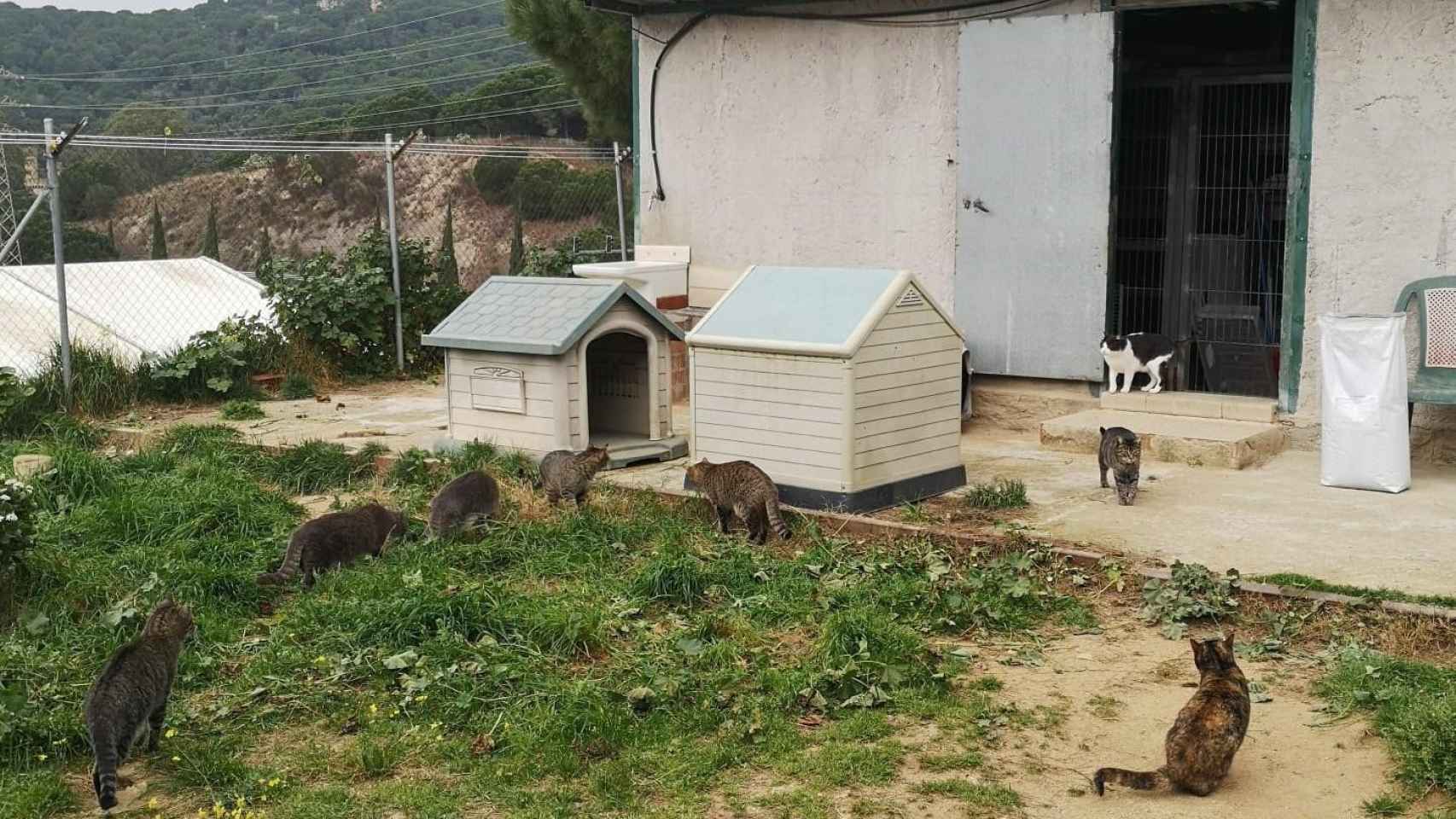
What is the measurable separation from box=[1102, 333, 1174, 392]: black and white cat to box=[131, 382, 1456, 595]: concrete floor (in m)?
0.81

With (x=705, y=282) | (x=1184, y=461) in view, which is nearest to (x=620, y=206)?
(x=705, y=282)

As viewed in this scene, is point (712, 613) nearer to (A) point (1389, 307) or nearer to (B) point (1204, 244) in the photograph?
(A) point (1389, 307)

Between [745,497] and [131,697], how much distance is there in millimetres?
3387

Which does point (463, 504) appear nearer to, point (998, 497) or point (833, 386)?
point (833, 386)

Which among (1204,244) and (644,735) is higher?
(1204,244)

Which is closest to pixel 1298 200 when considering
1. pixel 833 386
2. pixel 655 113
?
pixel 833 386

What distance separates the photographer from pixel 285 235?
33656 mm

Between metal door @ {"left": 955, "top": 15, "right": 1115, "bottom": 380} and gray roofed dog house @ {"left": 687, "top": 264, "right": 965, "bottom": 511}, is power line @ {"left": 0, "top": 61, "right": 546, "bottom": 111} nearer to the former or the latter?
metal door @ {"left": 955, "top": 15, "right": 1115, "bottom": 380}

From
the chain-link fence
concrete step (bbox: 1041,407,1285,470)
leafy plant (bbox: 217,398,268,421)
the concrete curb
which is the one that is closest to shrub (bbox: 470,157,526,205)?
the chain-link fence

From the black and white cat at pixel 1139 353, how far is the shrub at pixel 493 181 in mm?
27201

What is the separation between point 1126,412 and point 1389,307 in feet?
5.72

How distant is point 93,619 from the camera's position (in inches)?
243

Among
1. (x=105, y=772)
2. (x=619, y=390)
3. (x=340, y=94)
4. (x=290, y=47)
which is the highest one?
(x=290, y=47)

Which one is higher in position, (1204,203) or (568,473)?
(1204,203)
